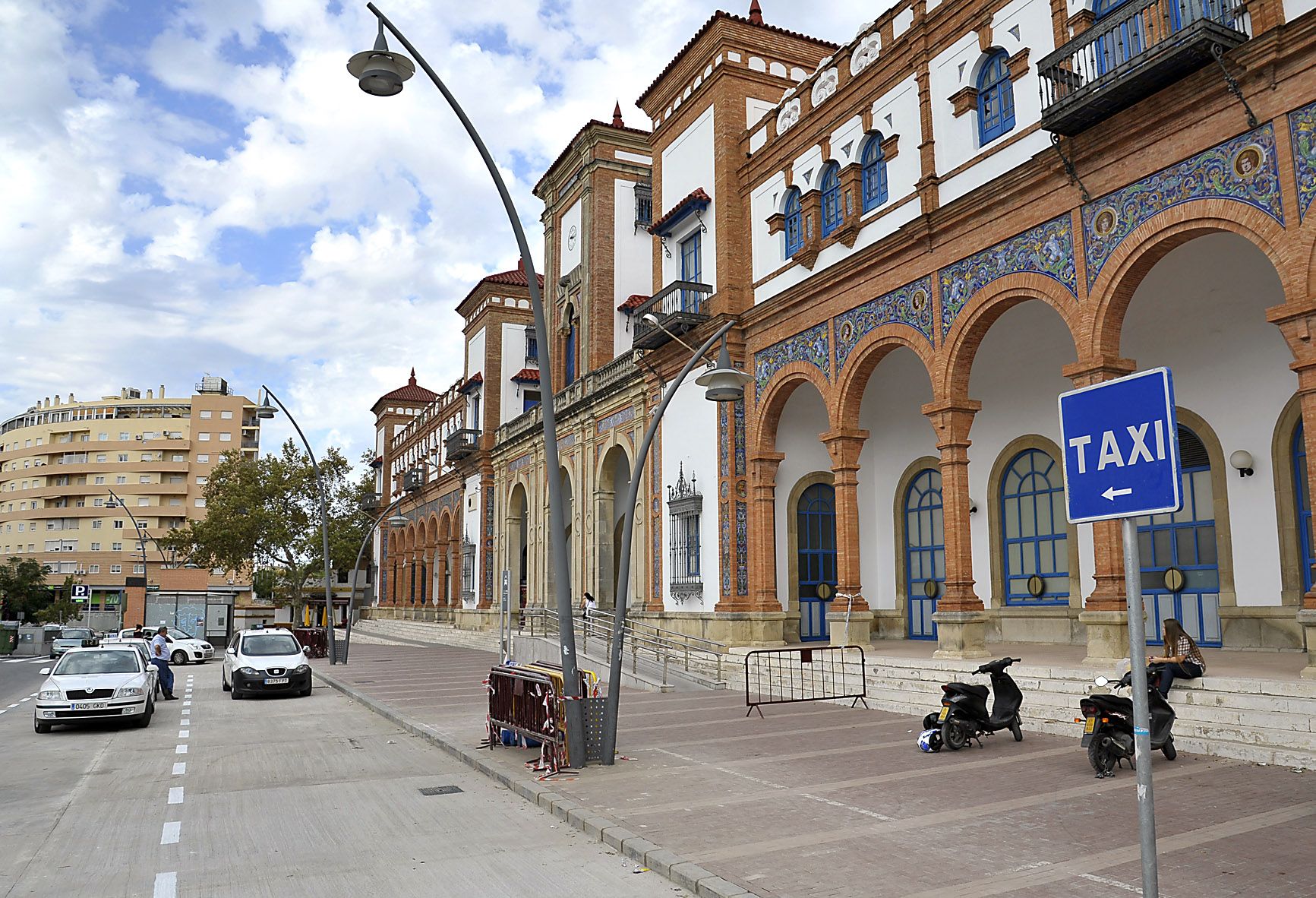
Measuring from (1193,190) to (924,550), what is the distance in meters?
11.2

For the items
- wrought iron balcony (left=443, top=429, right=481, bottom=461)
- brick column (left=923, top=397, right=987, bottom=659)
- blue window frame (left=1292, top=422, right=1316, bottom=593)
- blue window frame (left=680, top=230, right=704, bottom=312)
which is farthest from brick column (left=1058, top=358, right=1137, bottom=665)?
wrought iron balcony (left=443, top=429, right=481, bottom=461)

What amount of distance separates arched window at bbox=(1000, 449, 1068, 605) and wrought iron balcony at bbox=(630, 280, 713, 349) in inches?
315

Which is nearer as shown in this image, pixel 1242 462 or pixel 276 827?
pixel 276 827

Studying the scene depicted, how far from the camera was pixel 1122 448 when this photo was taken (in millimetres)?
4031

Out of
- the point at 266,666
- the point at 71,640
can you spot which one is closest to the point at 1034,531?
the point at 266,666

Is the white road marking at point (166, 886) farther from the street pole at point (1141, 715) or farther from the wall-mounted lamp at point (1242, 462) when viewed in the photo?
the wall-mounted lamp at point (1242, 462)

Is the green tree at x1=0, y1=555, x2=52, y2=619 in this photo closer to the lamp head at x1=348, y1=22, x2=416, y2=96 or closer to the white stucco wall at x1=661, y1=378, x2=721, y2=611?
the white stucco wall at x1=661, y1=378, x2=721, y2=611

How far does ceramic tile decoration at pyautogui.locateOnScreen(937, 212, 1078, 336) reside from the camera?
46.8 feet

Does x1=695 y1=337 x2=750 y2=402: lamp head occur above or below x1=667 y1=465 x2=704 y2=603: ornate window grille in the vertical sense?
above

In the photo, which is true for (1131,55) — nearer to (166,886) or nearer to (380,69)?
(380,69)

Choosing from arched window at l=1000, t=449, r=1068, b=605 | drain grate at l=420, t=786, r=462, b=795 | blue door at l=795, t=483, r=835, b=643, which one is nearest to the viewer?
drain grate at l=420, t=786, r=462, b=795

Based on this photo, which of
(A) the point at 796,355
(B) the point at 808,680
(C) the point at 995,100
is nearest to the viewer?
(C) the point at 995,100

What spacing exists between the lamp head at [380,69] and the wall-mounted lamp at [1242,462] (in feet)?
42.4

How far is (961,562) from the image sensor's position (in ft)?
52.5
